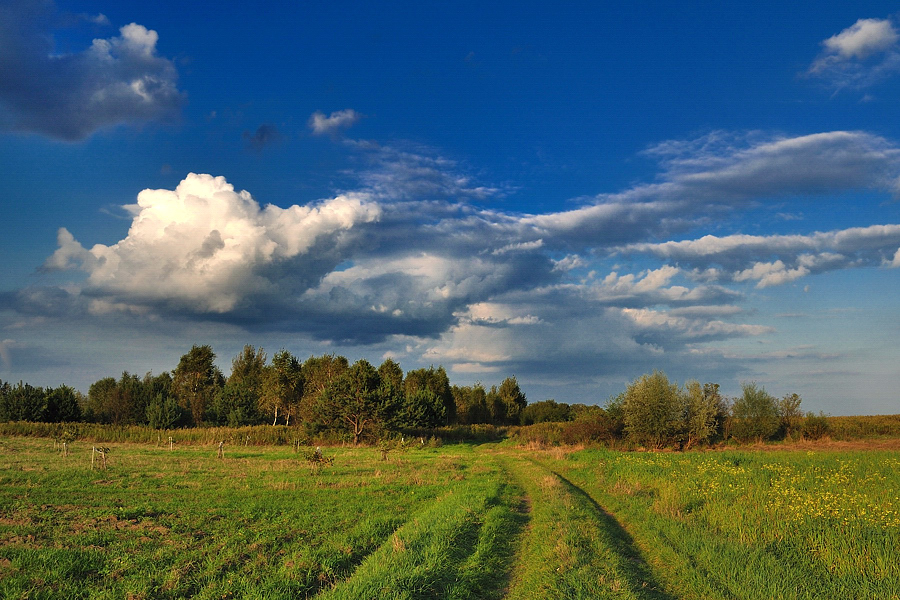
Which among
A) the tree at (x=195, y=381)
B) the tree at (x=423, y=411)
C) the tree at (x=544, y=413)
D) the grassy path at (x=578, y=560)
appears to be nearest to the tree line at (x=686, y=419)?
the tree at (x=423, y=411)

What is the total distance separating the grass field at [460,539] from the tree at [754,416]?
33.2 m

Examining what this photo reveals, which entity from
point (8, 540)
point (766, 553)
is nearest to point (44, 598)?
point (8, 540)

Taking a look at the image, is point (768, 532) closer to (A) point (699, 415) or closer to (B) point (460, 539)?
(B) point (460, 539)

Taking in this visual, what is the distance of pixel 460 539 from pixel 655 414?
41.8m

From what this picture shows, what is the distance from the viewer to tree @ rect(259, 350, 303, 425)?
81562 mm

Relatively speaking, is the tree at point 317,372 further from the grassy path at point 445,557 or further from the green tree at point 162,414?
the grassy path at point 445,557

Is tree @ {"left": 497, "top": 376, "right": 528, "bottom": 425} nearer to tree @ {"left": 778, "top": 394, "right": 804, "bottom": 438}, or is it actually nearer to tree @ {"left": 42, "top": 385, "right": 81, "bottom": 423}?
tree @ {"left": 778, "top": 394, "right": 804, "bottom": 438}

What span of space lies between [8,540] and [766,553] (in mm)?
17533

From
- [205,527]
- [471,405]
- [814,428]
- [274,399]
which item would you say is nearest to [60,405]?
[274,399]

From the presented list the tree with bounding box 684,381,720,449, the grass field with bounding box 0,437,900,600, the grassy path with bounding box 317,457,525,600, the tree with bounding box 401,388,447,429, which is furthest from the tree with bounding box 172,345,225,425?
the grassy path with bounding box 317,457,525,600

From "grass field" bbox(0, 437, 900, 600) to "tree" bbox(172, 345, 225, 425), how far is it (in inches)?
2866

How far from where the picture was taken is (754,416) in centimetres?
5288

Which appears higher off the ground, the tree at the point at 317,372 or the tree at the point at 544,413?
the tree at the point at 317,372

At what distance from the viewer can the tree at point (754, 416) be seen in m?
51.5
